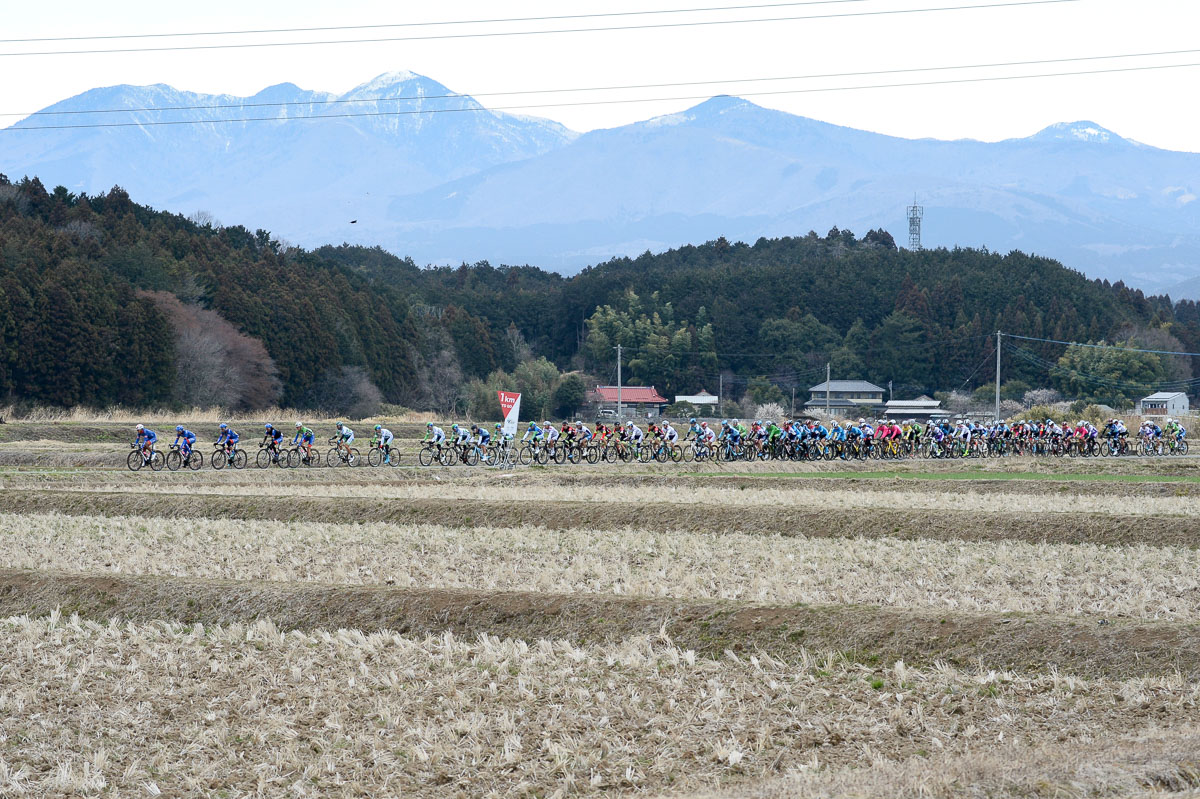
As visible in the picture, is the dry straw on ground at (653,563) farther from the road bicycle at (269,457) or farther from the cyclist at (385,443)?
the cyclist at (385,443)

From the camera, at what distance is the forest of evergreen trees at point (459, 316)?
60438 mm

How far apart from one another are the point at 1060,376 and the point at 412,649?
97465 millimetres

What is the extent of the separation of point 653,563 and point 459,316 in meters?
85.9

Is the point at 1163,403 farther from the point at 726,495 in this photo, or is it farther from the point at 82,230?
the point at 726,495

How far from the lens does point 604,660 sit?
970 cm

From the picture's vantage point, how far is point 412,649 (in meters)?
10.1

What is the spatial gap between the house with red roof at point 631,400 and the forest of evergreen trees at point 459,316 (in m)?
5.04

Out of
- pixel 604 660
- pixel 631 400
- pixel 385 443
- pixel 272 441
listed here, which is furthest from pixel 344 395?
pixel 604 660

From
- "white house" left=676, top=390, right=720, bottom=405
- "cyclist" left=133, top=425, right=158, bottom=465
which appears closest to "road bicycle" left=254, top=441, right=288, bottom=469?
"cyclist" left=133, top=425, right=158, bottom=465

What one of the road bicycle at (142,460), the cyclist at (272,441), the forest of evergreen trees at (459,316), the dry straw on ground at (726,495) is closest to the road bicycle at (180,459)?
the road bicycle at (142,460)

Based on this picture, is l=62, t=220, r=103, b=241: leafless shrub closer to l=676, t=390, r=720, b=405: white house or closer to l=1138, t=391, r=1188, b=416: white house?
l=676, t=390, r=720, b=405: white house

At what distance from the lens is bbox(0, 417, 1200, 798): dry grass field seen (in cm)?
731

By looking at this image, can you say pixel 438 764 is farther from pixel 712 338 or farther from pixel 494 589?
pixel 712 338

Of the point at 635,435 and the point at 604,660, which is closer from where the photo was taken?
the point at 604,660
